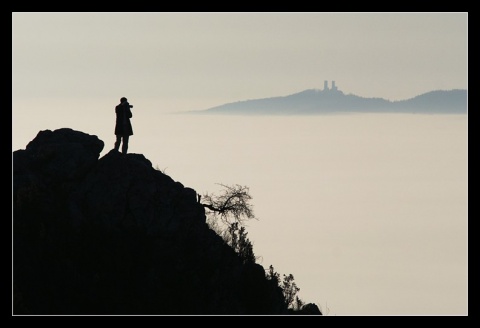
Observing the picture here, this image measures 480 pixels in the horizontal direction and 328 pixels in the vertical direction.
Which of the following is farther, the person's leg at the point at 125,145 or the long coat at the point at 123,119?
the person's leg at the point at 125,145

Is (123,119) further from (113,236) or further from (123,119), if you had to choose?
(113,236)

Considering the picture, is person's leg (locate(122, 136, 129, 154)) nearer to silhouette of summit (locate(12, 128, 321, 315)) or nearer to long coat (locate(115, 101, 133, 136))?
silhouette of summit (locate(12, 128, 321, 315))

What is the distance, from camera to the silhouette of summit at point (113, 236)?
42562 millimetres

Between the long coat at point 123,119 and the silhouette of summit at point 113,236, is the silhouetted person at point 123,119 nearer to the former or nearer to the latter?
the long coat at point 123,119

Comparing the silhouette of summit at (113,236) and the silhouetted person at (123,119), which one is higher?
the silhouetted person at (123,119)

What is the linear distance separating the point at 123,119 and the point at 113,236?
180 inches

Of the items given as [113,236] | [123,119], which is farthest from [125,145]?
[113,236]

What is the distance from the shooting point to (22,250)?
42.6 metres

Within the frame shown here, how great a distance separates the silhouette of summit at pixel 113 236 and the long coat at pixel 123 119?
3.62 feet

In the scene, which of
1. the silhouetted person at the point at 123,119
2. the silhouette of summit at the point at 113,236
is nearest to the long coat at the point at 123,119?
the silhouetted person at the point at 123,119
